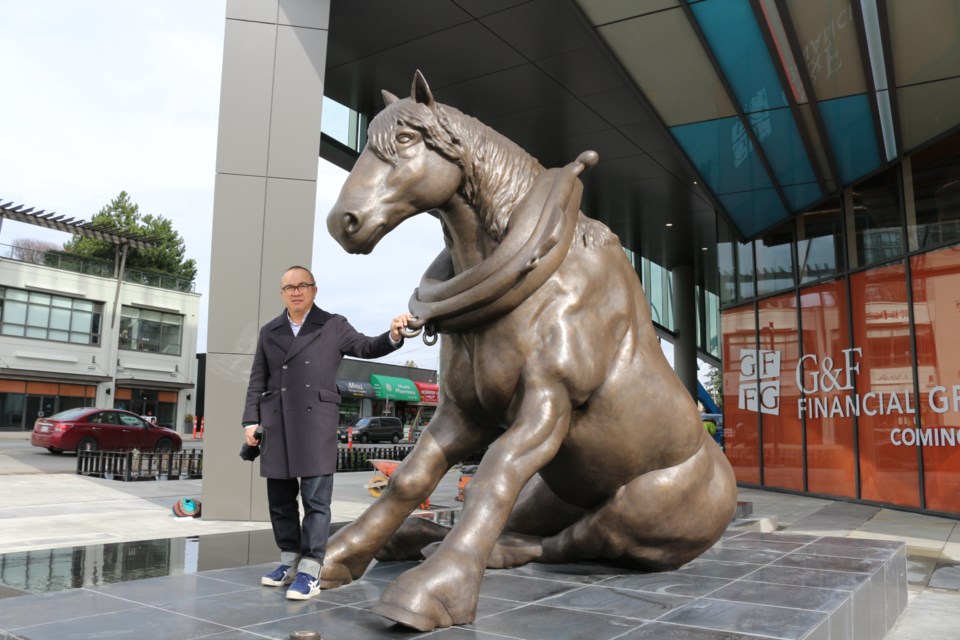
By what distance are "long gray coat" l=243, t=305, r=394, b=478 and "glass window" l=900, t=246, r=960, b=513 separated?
9852 mm

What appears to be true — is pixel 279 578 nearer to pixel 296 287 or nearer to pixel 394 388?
pixel 296 287

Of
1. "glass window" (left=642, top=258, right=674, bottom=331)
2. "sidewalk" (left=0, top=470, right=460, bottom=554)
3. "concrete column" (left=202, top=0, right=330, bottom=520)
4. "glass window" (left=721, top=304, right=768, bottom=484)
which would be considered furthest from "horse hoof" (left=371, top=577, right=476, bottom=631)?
"glass window" (left=642, top=258, right=674, bottom=331)

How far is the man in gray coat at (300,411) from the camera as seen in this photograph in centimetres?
294

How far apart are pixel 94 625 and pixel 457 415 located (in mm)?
1457

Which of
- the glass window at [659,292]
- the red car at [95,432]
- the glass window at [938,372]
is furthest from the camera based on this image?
the glass window at [659,292]

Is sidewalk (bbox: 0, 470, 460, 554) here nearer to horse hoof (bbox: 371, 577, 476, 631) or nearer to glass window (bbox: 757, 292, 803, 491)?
horse hoof (bbox: 371, 577, 476, 631)

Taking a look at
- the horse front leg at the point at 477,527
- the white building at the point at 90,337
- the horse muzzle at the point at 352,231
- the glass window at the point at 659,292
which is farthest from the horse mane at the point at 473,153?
the white building at the point at 90,337

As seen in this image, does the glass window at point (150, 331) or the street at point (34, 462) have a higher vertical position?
the glass window at point (150, 331)

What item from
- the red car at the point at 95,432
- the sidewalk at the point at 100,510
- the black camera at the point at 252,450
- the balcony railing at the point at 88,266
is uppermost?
the balcony railing at the point at 88,266

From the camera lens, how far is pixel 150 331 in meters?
38.3

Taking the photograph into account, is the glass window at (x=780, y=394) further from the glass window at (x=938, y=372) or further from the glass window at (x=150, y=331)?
the glass window at (x=150, y=331)

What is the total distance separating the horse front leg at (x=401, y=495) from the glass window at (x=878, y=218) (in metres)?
10.4

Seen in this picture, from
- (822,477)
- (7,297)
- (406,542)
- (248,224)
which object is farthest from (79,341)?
(406,542)

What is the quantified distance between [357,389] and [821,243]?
3329cm
